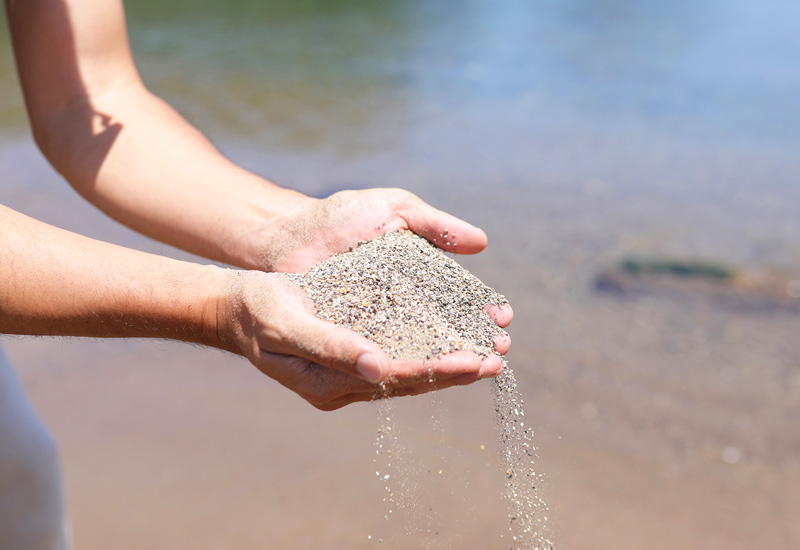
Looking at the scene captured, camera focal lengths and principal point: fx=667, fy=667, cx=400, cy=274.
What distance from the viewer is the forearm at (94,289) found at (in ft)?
4.88

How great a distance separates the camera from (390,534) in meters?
2.75

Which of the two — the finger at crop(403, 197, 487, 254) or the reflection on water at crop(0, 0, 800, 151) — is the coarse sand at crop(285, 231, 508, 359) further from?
the reflection on water at crop(0, 0, 800, 151)

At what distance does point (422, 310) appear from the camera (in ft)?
5.93

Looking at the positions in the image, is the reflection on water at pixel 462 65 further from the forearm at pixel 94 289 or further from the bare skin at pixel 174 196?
the forearm at pixel 94 289

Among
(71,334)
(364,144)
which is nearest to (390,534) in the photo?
(71,334)

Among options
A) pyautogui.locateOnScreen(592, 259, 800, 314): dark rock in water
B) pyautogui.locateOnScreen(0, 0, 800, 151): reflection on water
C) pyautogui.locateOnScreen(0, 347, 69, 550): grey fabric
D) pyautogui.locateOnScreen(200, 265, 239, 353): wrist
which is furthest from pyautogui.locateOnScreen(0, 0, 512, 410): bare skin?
pyautogui.locateOnScreen(0, 0, 800, 151): reflection on water

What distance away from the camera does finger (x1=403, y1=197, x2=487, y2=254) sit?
1994 millimetres

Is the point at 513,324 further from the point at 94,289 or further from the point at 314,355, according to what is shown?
the point at 94,289

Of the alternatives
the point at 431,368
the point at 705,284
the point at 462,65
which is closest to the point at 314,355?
the point at 431,368

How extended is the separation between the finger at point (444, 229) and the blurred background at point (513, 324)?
21.2 inches

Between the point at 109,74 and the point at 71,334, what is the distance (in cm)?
96

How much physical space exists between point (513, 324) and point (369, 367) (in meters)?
2.78

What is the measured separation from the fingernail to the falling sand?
7.2 inches

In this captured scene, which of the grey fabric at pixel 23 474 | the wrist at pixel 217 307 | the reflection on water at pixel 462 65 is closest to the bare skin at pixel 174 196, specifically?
the wrist at pixel 217 307
